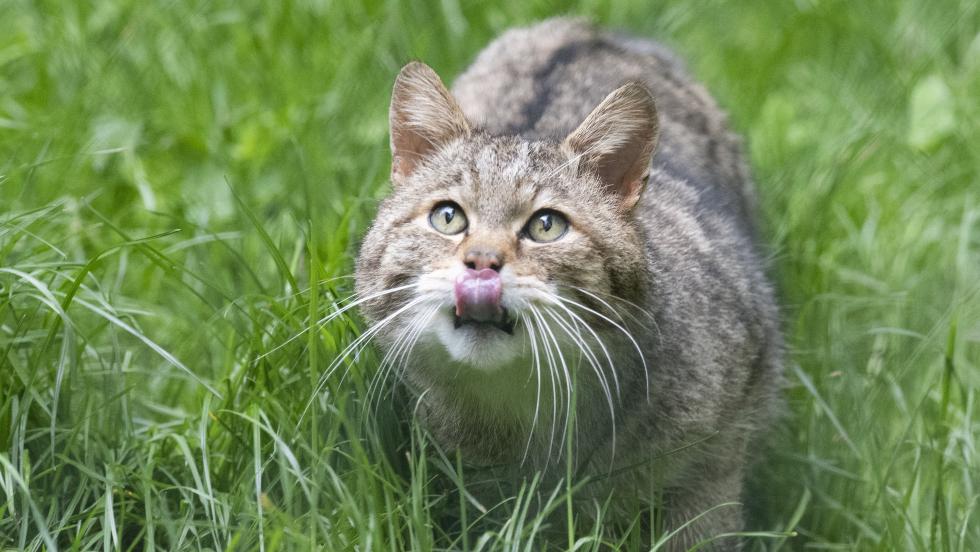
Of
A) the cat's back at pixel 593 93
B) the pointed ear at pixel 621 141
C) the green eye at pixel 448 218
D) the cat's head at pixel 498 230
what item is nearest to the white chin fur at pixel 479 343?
the cat's head at pixel 498 230

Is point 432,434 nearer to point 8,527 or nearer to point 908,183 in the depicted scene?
point 8,527

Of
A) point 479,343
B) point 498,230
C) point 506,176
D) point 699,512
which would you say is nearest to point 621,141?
point 506,176

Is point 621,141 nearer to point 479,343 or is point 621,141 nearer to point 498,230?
point 498,230

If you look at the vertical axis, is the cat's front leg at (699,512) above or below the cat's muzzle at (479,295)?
below

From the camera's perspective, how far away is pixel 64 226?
4949mm

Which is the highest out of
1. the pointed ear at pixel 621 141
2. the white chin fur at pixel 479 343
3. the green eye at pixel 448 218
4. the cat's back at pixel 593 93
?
the cat's back at pixel 593 93

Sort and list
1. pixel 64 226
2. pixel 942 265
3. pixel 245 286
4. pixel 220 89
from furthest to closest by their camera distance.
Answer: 1. pixel 220 89
2. pixel 942 265
3. pixel 64 226
4. pixel 245 286

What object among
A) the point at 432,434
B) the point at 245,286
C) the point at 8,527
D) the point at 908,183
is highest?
the point at 908,183

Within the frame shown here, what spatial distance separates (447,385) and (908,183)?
3.40 metres

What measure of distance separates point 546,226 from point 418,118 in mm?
648

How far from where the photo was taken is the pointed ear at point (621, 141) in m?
3.77

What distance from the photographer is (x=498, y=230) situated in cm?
347

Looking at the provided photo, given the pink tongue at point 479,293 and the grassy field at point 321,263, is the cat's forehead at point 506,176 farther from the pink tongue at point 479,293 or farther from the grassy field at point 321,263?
the grassy field at point 321,263

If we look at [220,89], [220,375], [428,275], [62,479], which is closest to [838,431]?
[428,275]
